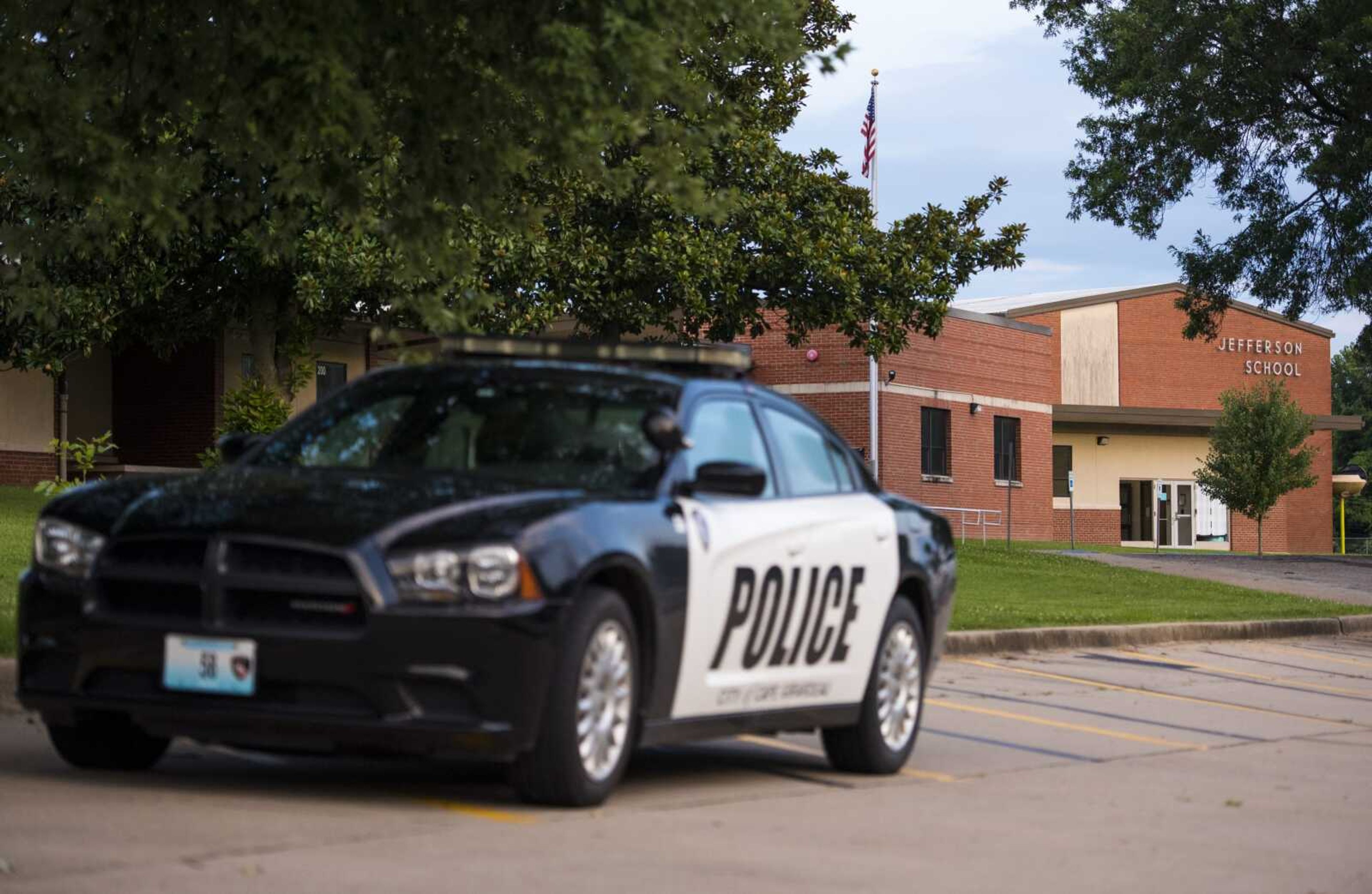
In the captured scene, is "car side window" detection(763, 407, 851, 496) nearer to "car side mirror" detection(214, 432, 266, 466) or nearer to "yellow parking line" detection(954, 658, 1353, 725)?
"car side mirror" detection(214, 432, 266, 466)

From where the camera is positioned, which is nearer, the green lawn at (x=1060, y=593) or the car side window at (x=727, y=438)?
the car side window at (x=727, y=438)

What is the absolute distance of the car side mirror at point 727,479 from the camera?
751 centimetres

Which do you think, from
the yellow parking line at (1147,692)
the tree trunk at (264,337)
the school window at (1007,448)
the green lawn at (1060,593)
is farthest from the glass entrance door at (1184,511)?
the yellow parking line at (1147,692)

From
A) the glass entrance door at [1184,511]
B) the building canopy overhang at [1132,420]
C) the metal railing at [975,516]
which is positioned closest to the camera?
the metal railing at [975,516]

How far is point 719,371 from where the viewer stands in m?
8.50

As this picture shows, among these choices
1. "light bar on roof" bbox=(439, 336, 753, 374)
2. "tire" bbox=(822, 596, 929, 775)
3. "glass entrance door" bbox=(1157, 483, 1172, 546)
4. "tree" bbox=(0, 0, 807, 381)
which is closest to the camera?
"light bar on roof" bbox=(439, 336, 753, 374)

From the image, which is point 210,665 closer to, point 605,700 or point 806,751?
point 605,700

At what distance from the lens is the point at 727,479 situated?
7520mm

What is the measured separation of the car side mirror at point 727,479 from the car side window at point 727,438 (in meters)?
0.07

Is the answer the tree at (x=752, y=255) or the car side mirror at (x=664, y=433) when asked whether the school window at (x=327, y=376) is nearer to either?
the tree at (x=752, y=255)

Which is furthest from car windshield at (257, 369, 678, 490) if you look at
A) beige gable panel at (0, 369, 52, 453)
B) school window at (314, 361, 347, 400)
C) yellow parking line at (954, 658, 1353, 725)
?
school window at (314, 361, 347, 400)

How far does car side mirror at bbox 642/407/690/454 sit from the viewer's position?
24.8ft

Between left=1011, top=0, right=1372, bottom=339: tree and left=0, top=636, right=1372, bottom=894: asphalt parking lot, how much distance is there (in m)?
27.0

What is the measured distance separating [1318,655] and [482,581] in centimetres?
1428
